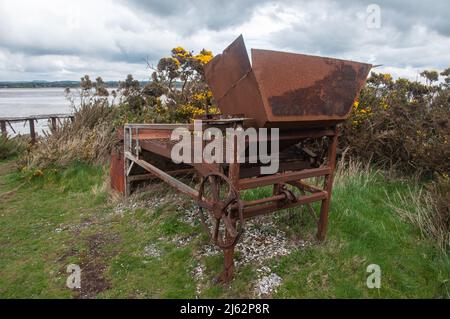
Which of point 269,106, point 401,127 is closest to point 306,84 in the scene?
point 269,106

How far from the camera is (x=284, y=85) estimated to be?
2715mm

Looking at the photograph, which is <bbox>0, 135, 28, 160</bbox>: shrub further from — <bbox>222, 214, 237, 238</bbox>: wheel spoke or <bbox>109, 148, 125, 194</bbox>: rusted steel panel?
<bbox>222, 214, 237, 238</bbox>: wheel spoke

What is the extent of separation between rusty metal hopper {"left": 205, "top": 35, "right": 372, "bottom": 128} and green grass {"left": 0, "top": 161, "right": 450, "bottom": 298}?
55.0 inches

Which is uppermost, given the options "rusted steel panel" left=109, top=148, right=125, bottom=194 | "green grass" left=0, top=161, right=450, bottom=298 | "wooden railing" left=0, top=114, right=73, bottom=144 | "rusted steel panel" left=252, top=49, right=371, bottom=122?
"rusted steel panel" left=252, top=49, right=371, bottom=122

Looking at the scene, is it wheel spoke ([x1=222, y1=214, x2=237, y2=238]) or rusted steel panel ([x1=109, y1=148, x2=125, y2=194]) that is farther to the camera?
rusted steel panel ([x1=109, y1=148, x2=125, y2=194])

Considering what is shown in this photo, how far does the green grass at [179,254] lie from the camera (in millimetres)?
3055

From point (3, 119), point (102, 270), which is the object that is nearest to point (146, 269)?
Result: point (102, 270)

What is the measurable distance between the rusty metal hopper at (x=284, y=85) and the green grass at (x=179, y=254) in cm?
140

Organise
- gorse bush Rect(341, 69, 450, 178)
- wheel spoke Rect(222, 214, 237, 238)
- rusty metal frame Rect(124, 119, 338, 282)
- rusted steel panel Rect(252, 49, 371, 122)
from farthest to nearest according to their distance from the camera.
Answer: gorse bush Rect(341, 69, 450, 178), rusty metal frame Rect(124, 119, 338, 282), wheel spoke Rect(222, 214, 237, 238), rusted steel panel Rect(252, 49, 371, 122)

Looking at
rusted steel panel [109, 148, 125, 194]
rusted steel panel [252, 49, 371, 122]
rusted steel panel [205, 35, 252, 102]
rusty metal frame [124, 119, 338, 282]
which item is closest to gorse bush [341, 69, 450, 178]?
rusty metal frame [124, 119, 338, 282]

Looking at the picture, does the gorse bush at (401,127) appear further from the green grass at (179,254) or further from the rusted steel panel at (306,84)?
the rusted steel panel at (306,84)

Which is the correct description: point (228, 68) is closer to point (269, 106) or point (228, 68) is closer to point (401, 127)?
→ point (269, 106)

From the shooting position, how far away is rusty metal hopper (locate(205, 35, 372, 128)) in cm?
265

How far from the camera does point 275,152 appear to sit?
326 centimetres
